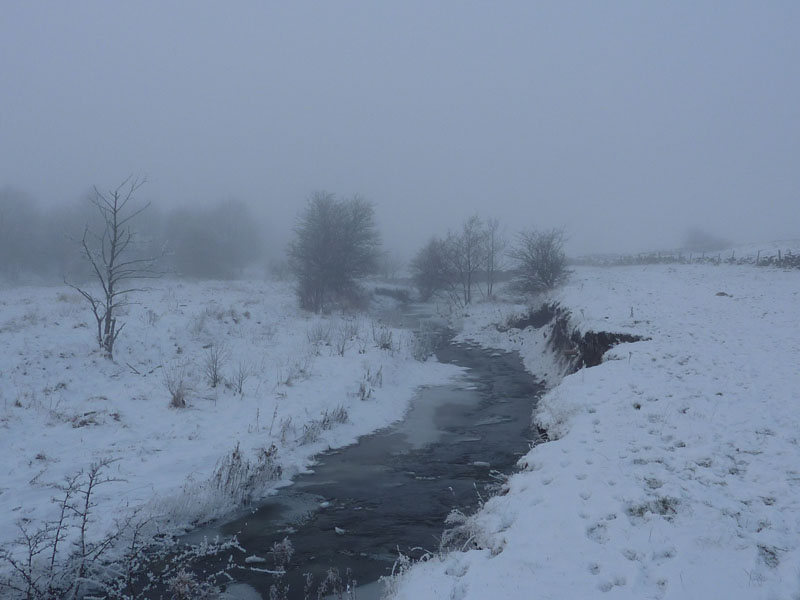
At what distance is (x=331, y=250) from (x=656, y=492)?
28.9 meters

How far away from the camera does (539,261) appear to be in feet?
111

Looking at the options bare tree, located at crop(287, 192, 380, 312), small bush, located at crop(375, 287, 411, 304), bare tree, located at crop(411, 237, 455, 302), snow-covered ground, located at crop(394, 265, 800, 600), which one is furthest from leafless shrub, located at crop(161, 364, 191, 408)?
bare tree, located at crop(411, 237, 455, 302)

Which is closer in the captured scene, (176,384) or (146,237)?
(176,384)

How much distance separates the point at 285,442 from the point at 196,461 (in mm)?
1919

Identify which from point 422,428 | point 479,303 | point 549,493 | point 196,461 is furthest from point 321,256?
point 549,493

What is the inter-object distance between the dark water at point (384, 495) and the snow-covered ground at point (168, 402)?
787 mm

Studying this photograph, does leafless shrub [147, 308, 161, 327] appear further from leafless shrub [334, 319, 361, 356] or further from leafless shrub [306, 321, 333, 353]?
leafless shrub [334, 319, 361, 356]

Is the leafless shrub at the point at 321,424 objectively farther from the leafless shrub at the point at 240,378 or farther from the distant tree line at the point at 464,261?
the distant tree line at the point at 464,261

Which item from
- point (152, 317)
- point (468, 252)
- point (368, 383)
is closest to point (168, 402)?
point (368, 383)

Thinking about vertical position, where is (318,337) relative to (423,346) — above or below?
above

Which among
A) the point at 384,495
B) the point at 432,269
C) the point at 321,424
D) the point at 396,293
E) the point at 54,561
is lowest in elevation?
the point at 384,495

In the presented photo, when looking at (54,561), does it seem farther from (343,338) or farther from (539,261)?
(539,261)

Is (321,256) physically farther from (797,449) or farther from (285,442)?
(797,449)

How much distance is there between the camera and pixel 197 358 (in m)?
16.1
